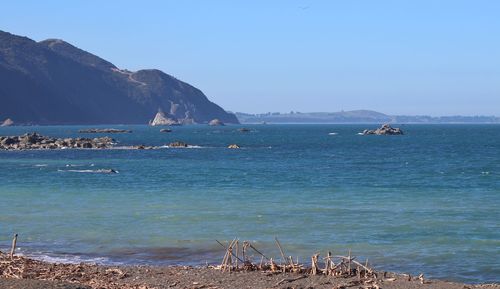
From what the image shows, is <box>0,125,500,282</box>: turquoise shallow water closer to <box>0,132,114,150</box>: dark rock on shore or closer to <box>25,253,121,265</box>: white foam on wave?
<box>25,253,121,265</box>: white foam on wave

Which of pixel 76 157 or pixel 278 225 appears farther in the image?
pixel 76 157

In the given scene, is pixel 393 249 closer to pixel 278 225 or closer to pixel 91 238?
pixel 278 225

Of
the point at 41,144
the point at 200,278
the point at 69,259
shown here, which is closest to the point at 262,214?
the point at 69,259

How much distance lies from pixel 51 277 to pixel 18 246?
7.04 metres

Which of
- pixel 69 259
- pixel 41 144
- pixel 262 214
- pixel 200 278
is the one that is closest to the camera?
pixel 200 278

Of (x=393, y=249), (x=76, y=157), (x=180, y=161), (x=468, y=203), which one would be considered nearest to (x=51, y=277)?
(x=393, y=249)

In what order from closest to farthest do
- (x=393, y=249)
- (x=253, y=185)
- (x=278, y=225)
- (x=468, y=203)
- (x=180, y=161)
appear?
1. (x=393, y=249)
2. (x=278, y=225)
3. (x=468, y=203)
4. (x=253, y=185)
5. (x=180, y=161)

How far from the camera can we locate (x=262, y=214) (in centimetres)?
3150

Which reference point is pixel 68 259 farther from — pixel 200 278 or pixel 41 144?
pixel 41 144

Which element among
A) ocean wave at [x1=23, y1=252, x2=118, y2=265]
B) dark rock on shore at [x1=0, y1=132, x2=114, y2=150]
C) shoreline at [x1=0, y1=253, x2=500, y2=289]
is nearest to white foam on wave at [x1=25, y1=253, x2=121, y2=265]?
ocean wave at [x1=23, y1=252, x2=118, y2=265]

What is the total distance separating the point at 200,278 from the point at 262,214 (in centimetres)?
1372

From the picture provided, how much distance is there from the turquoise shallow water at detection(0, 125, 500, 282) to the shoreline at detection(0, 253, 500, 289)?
8.43 ft

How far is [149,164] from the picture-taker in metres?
66.2

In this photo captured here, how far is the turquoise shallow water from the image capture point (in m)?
22.9
